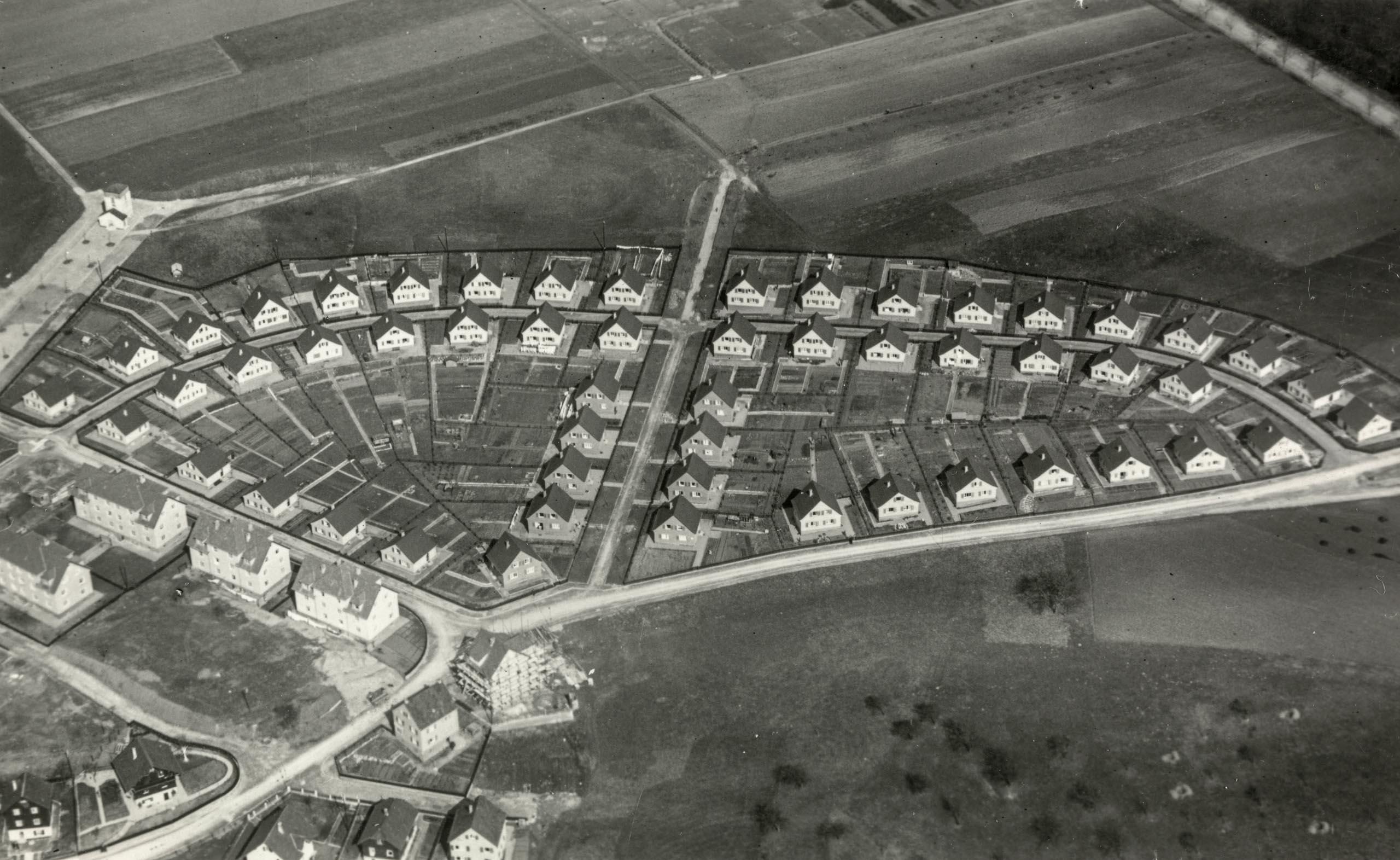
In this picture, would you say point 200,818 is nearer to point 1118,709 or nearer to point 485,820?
point 485,820

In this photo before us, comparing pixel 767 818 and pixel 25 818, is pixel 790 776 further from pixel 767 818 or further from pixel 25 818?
pixel 25 818

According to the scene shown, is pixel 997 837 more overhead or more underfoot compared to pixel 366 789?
more underfoot

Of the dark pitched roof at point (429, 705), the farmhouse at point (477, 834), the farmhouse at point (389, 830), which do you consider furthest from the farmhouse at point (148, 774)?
the farmhouse at point (477, 834)

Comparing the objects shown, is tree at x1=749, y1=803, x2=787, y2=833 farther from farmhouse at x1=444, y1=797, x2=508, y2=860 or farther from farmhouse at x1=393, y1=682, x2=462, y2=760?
farmhouse at x1=393, y1=682, x2=462, y2=760

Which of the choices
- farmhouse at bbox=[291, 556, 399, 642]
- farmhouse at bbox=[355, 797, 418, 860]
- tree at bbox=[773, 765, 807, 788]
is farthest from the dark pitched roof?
tree at bbox=[773, 765, 807, 788]

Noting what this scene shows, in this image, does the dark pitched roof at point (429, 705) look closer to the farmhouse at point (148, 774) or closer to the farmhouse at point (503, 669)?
the farmhouse at point (503, 669)

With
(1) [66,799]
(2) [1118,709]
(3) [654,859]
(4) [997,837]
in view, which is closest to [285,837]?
(1) [66,799]
